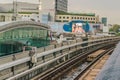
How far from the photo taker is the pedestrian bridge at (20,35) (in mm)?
30120

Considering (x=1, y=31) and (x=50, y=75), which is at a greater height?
(x=1, y=31)

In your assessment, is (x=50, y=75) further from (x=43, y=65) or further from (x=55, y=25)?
(x=55, y=25)

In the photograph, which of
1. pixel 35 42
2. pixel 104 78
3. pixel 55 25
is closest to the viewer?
pixel 104 78

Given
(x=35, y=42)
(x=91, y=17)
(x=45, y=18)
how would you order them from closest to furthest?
1. (x=35, y=42)
2. (x=45, y=18)
3. (x=91, y=17)

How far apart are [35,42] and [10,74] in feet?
74.5

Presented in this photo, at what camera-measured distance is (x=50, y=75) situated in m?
21.4

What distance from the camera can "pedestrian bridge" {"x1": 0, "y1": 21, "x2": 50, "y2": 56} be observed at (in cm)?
3012

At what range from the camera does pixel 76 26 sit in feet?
228

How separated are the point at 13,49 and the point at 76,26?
4012 centimetres

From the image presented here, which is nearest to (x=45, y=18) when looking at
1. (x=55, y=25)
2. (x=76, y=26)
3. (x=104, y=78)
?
(x=55, y=25)

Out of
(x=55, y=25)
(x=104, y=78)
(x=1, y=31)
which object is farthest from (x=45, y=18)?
(x=104, y=78)

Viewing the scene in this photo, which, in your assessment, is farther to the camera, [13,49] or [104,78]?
[13,49]

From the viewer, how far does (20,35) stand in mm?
35594

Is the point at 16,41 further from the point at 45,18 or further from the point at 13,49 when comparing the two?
the point at 45,18
